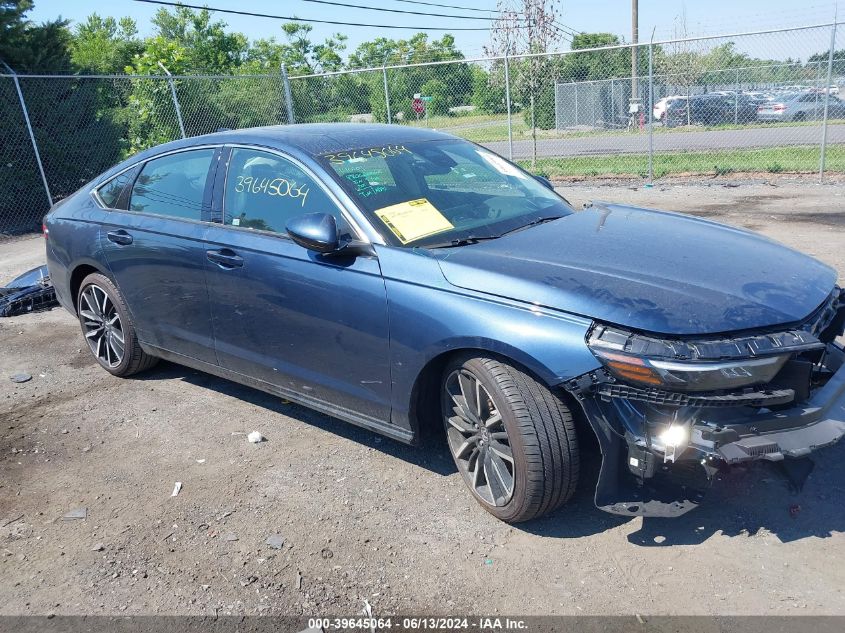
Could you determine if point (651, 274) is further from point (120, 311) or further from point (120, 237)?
point (120, 311)

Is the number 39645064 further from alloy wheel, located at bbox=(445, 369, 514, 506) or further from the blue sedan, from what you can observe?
alloy wheel, located at bbox=(445, 369, 514, 506)

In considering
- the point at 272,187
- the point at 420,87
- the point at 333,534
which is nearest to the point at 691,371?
the point at 333,534

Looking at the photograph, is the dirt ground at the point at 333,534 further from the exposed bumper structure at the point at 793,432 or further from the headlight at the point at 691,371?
the headlight at the point at 691,371

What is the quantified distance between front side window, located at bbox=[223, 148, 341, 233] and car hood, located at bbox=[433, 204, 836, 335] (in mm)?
855

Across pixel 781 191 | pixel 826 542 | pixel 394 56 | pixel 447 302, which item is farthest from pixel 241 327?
pixel 394 56

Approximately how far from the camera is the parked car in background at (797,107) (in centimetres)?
1529

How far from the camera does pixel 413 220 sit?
3.77 metres

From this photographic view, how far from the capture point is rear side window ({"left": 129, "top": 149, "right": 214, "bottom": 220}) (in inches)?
177

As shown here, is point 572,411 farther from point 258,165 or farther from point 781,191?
point 781,191

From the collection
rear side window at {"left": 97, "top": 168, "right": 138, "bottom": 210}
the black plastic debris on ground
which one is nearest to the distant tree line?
the black plastic debris on ground

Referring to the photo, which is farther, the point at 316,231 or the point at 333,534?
the point at 316,231

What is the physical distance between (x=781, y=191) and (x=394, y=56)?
5024 cm

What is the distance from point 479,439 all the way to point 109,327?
3.25 metres

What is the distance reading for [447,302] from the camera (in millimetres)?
3307
